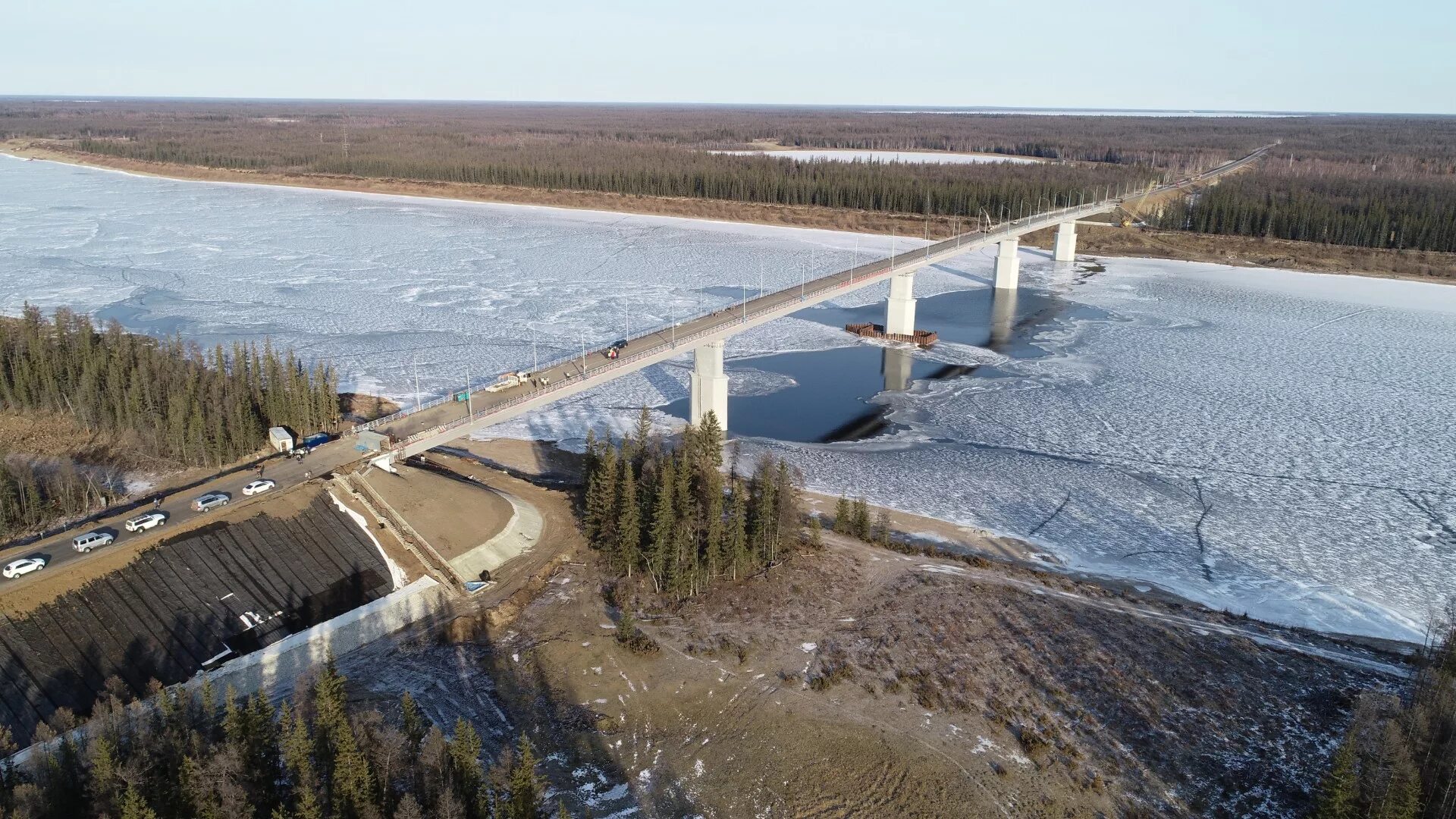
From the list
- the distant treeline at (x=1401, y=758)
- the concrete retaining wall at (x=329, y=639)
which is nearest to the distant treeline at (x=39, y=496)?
the concrete retaining wall at (x=329, y=639)

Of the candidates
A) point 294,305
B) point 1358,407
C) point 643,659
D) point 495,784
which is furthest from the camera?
point 294,305

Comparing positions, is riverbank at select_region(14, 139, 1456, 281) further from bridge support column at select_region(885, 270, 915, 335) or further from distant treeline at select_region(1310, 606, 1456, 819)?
distant treeline at select_region(1310, 606, 1456, 819)

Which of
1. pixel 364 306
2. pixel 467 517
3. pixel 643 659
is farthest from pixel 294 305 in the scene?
pixel 643 659

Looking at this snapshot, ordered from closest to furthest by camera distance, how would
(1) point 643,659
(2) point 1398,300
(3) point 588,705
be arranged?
(3) point 588,705, (1) point 643,659, (2) point 1398,300

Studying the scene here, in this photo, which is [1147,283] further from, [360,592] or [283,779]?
[283,779]

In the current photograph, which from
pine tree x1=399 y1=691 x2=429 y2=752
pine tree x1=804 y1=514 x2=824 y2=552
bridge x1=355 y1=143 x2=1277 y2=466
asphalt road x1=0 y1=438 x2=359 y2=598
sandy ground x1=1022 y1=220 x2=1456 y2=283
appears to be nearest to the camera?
pine tree x1=399 y1=691 x2=429 y2=752

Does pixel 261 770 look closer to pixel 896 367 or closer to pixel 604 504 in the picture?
pixel 604 504

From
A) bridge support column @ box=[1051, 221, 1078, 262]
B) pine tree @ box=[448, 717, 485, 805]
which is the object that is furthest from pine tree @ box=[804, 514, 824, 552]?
bridge support column @ box=[1051, 221, 1078, 262]
